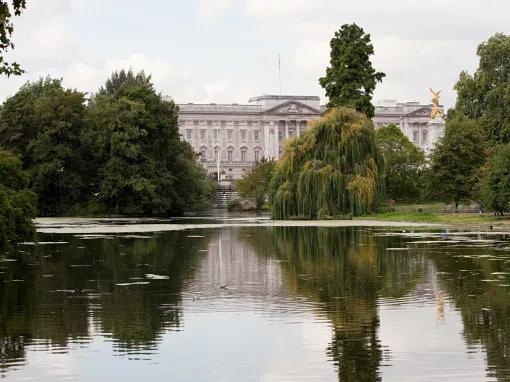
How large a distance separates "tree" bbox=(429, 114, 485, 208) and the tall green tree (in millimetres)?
28878

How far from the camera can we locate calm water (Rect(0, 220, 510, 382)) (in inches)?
529

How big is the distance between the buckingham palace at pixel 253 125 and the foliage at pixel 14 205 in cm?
13701

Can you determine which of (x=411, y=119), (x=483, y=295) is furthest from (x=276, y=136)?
(x=483, y=295)

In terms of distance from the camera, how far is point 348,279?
24406 mm

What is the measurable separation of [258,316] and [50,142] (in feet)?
221

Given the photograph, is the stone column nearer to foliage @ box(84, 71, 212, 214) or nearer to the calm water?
foliage @ box(84, 71, 212, 214)

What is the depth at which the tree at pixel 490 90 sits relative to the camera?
83.1 metres

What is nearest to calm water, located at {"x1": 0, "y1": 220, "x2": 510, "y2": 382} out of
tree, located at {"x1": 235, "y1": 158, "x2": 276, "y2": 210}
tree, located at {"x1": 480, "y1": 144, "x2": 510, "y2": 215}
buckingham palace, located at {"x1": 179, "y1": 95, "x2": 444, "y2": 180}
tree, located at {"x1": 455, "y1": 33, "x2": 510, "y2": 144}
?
tree, located at {"x1": 480, "y1": 144, "x2": 510, "y2": 215}

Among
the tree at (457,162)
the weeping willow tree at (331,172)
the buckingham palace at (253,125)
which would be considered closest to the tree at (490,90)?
the tree at (457,162)

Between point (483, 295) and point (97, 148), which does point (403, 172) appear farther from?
point (483, 295)

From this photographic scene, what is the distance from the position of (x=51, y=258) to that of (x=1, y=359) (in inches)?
738

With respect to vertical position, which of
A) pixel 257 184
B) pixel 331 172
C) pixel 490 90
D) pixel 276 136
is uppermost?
pixel 276 136

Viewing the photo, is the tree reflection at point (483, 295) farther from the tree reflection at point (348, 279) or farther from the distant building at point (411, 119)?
the distant building at point (411, 119)

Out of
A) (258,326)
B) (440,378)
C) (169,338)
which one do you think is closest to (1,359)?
(169,338)
